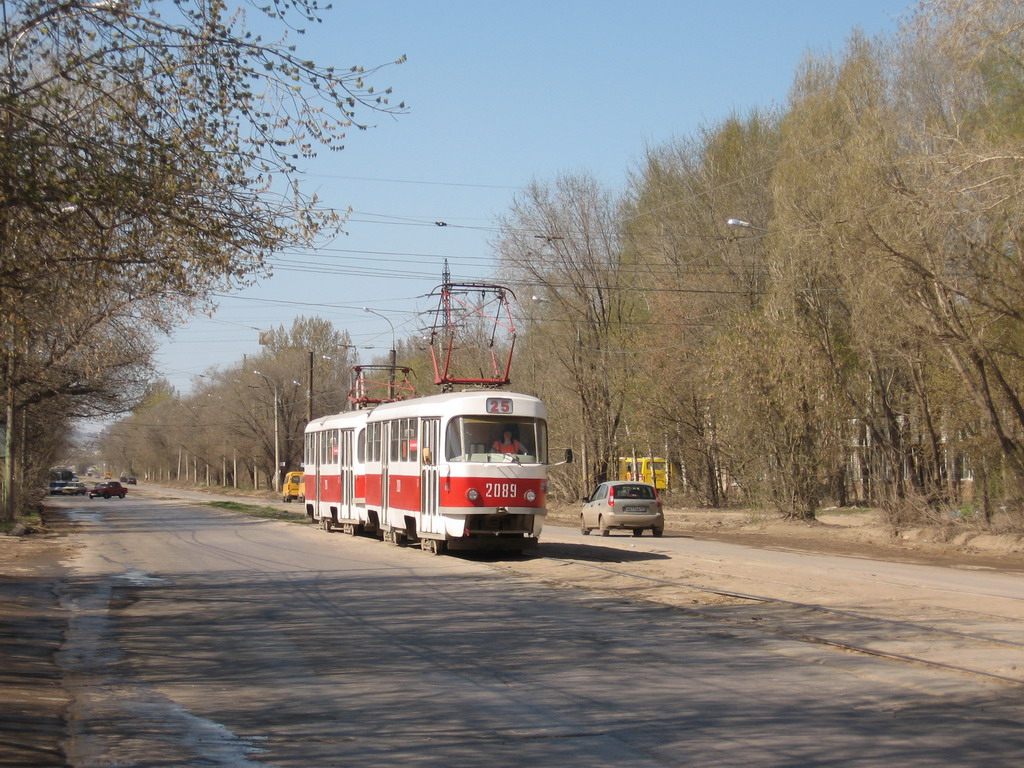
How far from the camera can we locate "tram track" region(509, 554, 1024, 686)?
10.5 meters

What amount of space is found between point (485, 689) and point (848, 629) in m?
5.00

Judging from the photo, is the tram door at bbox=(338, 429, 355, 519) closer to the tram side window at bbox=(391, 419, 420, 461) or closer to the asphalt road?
the tram side window at bbox=(391, 419, 420, 461)

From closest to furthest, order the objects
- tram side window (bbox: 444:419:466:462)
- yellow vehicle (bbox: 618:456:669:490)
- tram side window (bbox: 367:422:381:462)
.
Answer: tram side window (bbox: 444:419:466:462), tram side window (bbox: 367:422:381:462), yellow vehicle (bbox: 618:456:669:490)

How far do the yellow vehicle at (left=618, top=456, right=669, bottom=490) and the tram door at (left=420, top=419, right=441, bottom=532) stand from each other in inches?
1057

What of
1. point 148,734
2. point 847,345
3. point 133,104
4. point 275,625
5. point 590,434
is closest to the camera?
point 148,734

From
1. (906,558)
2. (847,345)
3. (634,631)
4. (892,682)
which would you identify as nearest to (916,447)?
(847,345)

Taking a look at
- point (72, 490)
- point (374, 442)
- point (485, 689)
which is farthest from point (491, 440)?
point (72, 490)

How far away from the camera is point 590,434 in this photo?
49.8 metres

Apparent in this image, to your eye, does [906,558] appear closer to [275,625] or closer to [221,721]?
[275,625]

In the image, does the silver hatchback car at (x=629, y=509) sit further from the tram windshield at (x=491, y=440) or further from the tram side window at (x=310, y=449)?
the tram side window at (x=310, y=449)

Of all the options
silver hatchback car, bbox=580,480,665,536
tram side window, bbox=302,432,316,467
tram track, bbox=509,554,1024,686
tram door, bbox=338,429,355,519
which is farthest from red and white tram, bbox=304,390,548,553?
tram side window, bbox=302,432,316,467

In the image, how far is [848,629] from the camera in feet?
41.3

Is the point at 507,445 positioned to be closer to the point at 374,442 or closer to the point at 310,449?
the point at 374,442

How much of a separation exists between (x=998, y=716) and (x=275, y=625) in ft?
27.3
